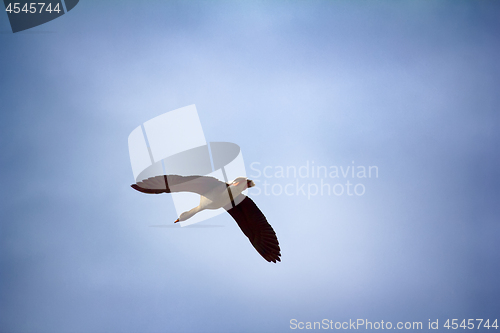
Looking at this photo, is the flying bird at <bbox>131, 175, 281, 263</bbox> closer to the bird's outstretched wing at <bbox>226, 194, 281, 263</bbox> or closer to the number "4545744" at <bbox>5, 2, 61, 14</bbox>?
the bird's outstretched wing at <bbox>226, 194, 281, 263</bbox>

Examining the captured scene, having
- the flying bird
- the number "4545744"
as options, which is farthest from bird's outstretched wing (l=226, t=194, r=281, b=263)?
the number "4545744"

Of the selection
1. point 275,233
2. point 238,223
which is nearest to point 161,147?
point 238,223

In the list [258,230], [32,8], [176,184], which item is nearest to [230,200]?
[176,184]

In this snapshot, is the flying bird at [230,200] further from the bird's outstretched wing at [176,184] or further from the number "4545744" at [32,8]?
the number "4545744" at [32,8]

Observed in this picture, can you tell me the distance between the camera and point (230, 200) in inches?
253

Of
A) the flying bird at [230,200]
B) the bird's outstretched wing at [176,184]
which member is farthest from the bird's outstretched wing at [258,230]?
the bird's outstretched wing at [176,184]

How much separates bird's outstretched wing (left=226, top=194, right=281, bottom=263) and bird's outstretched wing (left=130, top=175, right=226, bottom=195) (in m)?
1.10

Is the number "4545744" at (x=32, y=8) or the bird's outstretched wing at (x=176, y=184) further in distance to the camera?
the number "4545744" at (x=32, y=8)

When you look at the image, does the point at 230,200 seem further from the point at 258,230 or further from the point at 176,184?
the point at 258,230

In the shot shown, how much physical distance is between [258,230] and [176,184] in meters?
2.30

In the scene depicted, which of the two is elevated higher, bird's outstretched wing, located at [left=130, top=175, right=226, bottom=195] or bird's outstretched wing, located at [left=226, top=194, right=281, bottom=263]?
bird's outstretched wing, located at [left=130, top=175, right=226, bottom=195]

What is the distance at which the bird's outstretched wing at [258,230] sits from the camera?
711cm

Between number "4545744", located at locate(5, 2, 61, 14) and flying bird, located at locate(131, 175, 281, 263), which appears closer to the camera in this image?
flying bird, located at locate(131, 175, 281, 263)

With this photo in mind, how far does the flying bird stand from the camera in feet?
18.2
